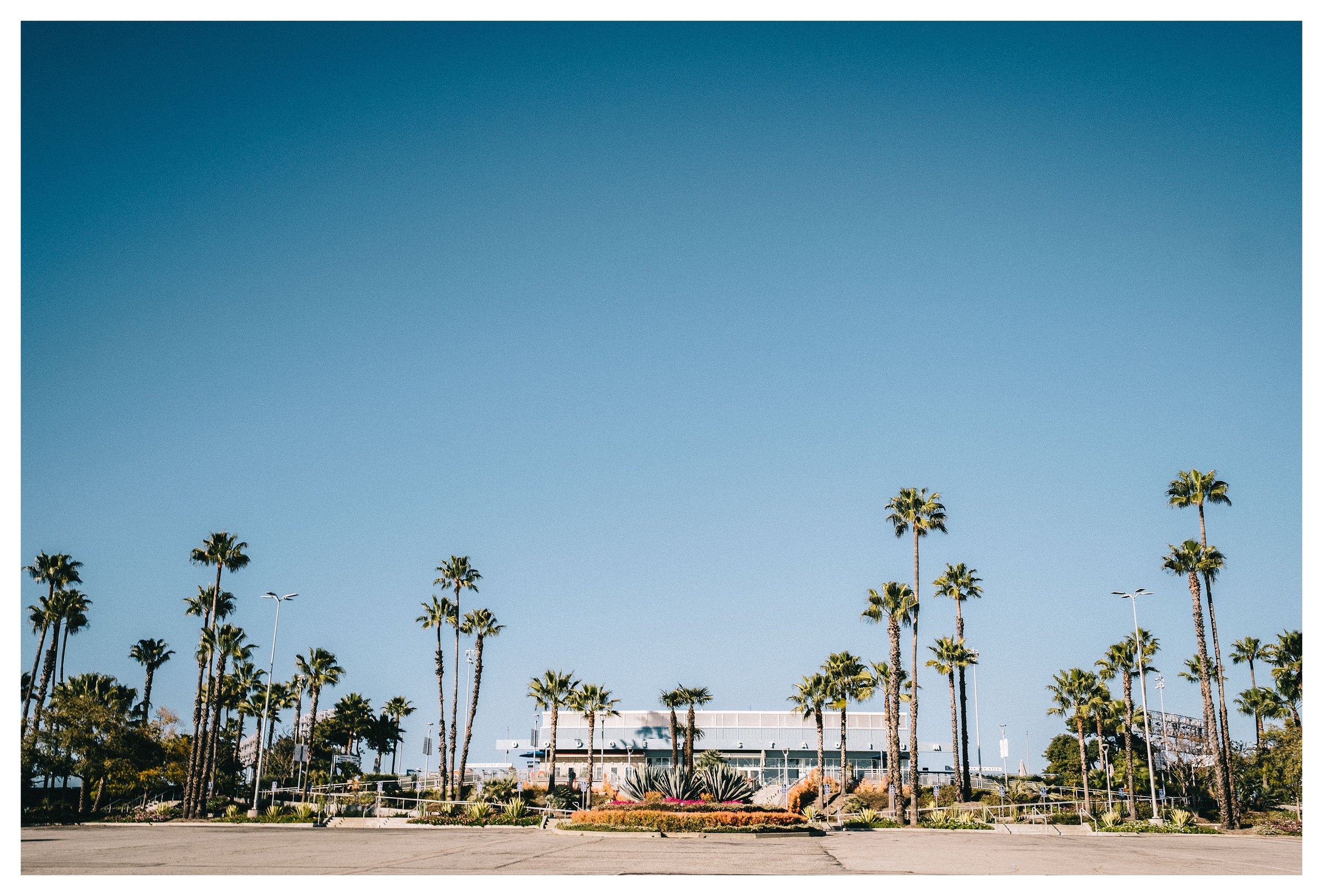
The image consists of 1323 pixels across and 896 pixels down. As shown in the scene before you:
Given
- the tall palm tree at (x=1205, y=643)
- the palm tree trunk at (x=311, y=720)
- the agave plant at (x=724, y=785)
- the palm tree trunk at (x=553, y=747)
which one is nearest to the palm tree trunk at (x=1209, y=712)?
the tall palm tree at (x=1205, y=643)

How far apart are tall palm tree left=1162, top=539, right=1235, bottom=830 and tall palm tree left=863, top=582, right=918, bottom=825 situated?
13.2 m

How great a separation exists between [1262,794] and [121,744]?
7082cm

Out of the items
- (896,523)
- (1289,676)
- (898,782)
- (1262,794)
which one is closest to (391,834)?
(898,782)

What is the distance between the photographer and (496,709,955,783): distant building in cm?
9181

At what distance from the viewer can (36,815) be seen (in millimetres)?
46156

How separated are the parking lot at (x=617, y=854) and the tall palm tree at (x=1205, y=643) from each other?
12.0 meters

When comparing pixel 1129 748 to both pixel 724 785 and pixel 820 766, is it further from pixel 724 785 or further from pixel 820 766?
pixel 724 785

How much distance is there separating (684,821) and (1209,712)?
2907 cm

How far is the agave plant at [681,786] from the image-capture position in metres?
35.1

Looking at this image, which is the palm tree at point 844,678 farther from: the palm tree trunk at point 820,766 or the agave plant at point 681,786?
the agave plant at point 681,786

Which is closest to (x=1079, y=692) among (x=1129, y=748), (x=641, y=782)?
(x=1129, y=748)

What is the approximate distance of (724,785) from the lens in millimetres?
35750

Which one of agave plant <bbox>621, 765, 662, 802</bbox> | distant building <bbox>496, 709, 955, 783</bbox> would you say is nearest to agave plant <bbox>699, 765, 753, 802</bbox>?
agave plant <bbox>621, 765, 662, 802</bbox>
